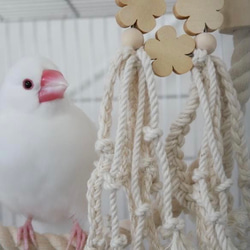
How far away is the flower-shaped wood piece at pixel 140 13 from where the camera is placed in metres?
0.50

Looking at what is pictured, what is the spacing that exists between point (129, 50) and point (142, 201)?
19cm

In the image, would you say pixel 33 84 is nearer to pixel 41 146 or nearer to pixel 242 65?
pixel 41 146

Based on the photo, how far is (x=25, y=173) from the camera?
2.24ft

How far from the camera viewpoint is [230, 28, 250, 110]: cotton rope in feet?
2.00

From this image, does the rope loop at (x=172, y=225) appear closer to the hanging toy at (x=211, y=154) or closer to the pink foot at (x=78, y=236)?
the hanging toy at (x=211, y=154)

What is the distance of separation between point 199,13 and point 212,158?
0.61 ft

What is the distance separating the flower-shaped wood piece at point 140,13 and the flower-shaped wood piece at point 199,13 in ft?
0.09

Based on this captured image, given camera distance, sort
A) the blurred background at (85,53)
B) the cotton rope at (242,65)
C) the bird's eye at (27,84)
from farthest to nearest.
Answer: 1. the blurred background at (85,53)
2. the bird's eye at (27,84)
3. the cotton rope at (242,65)

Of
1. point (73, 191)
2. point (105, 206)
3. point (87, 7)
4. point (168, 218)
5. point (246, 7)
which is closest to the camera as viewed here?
point (168, 218)

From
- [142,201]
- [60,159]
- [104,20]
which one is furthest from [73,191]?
[104,20]

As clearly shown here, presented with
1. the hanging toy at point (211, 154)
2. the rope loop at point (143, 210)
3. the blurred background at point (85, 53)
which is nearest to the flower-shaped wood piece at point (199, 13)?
the hanging toy at point (211, 154)

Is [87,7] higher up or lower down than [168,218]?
higher up

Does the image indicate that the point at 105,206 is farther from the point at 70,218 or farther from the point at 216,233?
the point at 216,233

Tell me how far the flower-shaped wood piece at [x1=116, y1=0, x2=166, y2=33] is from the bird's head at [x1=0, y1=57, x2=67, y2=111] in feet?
0.67
